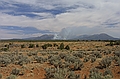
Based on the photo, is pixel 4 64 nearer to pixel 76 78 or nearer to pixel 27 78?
pixel 27 78

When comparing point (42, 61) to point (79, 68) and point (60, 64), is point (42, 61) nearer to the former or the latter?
point (60, 64)

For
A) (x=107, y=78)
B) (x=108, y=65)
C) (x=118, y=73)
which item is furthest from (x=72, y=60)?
(x=107, y=78)

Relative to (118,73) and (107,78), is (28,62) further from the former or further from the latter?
(107,78)

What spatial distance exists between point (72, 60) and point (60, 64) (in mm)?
2800

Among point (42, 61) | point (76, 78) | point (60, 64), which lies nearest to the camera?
point (76, 78)

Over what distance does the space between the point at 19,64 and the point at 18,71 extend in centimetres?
610

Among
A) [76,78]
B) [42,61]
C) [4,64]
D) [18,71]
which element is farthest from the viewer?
[42,61]

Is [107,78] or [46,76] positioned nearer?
[107,78]

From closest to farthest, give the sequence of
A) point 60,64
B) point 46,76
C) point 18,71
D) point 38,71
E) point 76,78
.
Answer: point 76,78 → point 46,76 → point 18,71 → point 38,71 → point 60,64

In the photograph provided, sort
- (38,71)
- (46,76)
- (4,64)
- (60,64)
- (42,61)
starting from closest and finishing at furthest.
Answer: (46,76), (38,71), (60,64), (4,64), (42,61)

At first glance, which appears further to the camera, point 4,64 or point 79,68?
point 4,64

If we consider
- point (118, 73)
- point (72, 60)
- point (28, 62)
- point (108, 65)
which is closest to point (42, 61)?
point (28, 62)

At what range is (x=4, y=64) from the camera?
25781 mm

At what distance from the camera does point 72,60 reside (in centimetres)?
2594
